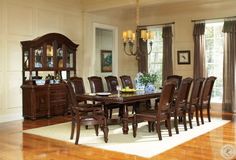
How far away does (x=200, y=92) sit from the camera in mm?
6449

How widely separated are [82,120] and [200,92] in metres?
2.89

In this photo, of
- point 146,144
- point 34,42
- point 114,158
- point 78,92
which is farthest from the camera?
point 34,42

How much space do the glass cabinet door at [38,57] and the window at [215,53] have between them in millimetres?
4645

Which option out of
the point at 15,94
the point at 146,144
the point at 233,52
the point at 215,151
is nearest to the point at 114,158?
the point at 146,144

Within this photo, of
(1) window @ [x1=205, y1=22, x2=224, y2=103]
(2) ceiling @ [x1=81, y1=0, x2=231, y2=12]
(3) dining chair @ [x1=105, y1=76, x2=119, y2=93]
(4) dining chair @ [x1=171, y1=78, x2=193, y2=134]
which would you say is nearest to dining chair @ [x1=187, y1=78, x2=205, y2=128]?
(4) dining chair @ [x1=171, y1=78, x2=193, y2=134]

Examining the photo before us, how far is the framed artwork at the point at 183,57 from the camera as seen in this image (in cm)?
901

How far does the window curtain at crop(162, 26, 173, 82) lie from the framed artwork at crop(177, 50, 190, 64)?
270 millimetres

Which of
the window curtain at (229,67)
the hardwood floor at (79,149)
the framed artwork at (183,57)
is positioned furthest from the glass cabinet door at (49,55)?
the window curtain at (229,67)

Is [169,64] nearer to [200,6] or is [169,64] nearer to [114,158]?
[200,6]

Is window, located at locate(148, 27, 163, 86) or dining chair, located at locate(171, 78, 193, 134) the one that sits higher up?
window, located at locate(148, 27, 163, 86)

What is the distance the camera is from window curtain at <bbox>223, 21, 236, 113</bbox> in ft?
26.4

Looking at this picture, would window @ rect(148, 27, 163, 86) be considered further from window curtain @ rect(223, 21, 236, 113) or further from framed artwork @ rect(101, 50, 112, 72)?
window curtain @ rect(223, 21, 236, 113)

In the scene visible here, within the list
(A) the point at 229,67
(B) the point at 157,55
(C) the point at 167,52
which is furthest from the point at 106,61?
(A) the point at 229,67

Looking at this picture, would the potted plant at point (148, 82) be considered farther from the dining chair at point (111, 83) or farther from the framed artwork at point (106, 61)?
the framed artwork at point (106, 61)
